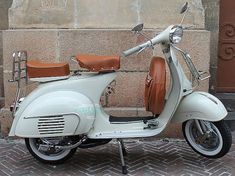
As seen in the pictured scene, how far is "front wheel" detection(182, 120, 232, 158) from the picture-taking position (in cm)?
475

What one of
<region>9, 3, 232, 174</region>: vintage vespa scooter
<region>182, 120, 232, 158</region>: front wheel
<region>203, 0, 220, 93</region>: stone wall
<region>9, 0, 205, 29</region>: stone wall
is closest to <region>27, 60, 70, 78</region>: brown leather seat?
<region>9, 3, 232, 174</region>: vintage vespa scooter

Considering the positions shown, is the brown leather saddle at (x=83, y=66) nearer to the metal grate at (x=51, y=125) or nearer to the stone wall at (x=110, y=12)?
the metal grate at (x=51, y=125)

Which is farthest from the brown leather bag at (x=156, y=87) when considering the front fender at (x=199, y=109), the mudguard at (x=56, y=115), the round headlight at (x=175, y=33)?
the mudguard at (x=56, y=115)

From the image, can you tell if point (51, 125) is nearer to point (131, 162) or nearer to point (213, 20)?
point (131, 162)

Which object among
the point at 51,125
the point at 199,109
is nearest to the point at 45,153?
the point at 51,125

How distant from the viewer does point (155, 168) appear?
4891 millimetres

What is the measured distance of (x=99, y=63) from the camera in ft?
15.3

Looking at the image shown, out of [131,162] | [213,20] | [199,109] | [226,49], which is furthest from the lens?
[226,49]

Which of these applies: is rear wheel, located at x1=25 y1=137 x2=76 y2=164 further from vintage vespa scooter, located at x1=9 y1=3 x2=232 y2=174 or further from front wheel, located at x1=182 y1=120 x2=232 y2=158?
front wheel, located at x1=182 y1=120 x2=232 y2=158

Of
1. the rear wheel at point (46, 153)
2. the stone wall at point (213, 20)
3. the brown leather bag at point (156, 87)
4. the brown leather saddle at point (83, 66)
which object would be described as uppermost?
the stone wall at point (213, 20)

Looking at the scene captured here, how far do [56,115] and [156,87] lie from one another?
3.34ft

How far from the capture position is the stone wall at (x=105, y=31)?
18.9 ft

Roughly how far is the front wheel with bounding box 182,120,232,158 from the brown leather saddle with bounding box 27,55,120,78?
1058 millimetres

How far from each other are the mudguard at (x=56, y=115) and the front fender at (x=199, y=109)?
3.04ft
